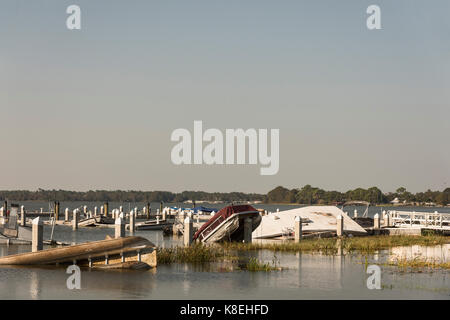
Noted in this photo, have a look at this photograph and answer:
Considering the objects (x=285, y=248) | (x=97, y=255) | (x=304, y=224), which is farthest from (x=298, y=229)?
(x=97, y=255)

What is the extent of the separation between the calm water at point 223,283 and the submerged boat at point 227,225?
443 inches

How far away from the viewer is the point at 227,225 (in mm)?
42000

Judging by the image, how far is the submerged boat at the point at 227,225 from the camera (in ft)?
138

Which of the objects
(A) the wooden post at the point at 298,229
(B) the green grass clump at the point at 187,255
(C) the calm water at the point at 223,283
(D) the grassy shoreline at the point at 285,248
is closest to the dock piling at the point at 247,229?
(D) the grassy shoreline at the point at 285,248

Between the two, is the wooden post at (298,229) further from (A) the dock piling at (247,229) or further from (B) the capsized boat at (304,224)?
(B) the capsized boat at (304,224)

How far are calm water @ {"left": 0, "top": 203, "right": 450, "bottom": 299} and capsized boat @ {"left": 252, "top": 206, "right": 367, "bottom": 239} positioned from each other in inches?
696

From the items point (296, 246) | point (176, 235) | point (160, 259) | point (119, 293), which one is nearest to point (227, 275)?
point (160, 259)

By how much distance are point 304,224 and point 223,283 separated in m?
24.7

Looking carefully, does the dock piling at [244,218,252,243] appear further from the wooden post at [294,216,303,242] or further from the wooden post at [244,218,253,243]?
the wooden post at [294,216,303,242]

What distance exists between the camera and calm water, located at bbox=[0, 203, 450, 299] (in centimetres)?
2250

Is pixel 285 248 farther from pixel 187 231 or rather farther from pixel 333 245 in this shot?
pixel 187 231
